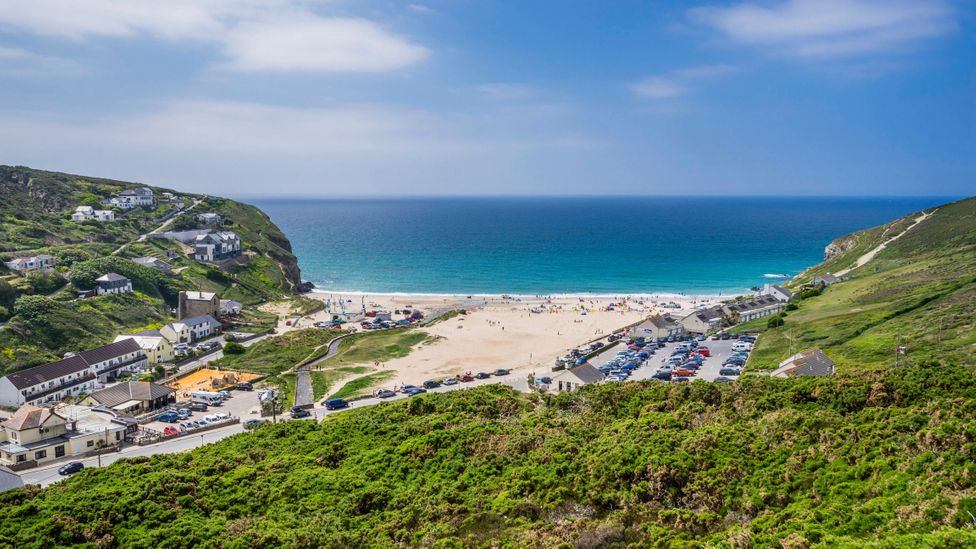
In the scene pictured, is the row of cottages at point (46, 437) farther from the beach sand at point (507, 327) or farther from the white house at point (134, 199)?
the white house at point (134, 199)

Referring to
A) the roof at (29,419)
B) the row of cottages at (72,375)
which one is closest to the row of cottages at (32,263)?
the row of cottages at (72,375)

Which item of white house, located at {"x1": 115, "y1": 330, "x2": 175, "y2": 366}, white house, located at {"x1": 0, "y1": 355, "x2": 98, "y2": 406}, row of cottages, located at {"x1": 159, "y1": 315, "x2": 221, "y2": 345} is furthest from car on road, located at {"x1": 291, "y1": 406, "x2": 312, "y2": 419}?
row of cottages, located at {"x1": 159, "y1": 315, "x2": 221, "y2": 345}

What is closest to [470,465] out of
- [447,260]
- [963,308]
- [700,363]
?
[700,363]

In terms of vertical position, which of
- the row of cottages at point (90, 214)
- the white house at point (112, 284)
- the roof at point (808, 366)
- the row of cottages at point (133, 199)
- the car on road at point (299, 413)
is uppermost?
the row of cottages at point (133, 199)

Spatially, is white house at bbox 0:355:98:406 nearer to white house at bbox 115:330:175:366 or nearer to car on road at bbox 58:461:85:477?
white house at bbox 115:330:175:366

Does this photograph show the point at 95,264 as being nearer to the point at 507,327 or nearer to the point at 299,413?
the point at 299,413

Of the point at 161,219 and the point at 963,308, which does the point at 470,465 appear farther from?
the point at 161,219
